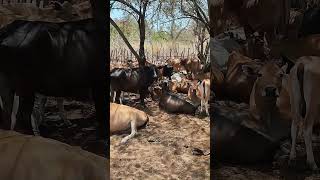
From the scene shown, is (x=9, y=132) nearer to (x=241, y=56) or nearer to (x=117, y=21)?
(x=117, y=21)

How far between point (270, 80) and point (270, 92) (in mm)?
95

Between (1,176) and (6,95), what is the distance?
117 centimetres

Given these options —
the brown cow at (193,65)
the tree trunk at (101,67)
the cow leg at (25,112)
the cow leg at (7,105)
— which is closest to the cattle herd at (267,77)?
the brown cow at (193,65)

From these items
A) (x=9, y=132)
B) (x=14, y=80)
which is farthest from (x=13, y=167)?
(x=14, y=80)

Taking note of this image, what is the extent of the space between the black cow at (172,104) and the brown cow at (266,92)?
457 millimetres

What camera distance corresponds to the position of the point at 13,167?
8.17 feet

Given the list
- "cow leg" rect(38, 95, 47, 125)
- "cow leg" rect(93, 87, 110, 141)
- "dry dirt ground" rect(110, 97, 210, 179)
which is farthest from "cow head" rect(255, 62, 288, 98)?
"cow leg" rect(38, 95, 47, 125)

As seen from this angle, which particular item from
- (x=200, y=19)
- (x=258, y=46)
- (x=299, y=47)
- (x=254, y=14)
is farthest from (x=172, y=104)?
(x=299, y=47)

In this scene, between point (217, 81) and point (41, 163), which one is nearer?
point (41, 163)

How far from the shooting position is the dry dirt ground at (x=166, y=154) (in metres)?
3.56

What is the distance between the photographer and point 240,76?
11.9 ft

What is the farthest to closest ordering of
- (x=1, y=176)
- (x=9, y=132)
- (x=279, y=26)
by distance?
(x=279, y=26), (x=9, y=132), (x=1, y=176)

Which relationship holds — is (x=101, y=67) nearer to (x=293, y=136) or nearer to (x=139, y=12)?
(x=139, y=12)

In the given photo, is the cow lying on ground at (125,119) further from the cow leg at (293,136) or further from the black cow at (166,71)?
the cow leg at (293,136)
